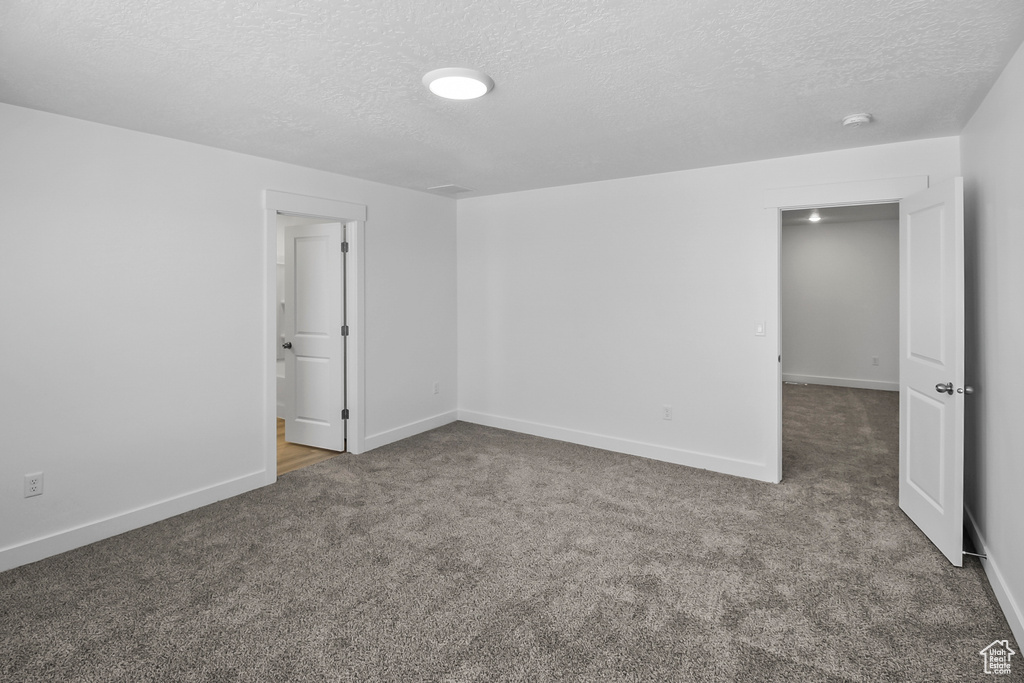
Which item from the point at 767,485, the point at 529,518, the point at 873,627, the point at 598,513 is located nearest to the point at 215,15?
the point at 529,518

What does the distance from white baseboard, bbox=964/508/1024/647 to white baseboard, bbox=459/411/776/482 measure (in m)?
1.24

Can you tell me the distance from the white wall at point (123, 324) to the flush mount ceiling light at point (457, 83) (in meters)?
1.96

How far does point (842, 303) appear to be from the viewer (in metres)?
7.87

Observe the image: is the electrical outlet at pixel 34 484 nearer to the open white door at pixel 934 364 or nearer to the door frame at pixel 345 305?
the door frame at pixel 345 305

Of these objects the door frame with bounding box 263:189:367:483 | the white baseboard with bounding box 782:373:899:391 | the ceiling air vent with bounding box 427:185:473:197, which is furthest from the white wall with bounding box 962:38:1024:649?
the white baseboard with bounding box 782:373:899:391

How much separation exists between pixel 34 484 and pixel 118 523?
0.49 m

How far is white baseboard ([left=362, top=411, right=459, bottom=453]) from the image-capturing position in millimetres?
4762

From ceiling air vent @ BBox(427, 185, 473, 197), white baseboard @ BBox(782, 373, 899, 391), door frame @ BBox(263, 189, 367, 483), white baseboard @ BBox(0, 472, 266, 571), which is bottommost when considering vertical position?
white baseboard @ BBox(0, 472, 266, 571)

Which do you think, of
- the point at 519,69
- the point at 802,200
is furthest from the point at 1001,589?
the point at 519,69

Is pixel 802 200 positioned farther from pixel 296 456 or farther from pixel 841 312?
pixel 841 312

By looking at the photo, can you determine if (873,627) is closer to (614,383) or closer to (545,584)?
(545,584)

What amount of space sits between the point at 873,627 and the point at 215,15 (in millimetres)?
3470

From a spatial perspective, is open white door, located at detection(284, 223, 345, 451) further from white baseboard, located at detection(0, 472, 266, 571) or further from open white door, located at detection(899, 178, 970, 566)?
open white door, located at detection(899, 178, 970, 566)

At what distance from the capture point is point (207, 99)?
8.73ft
